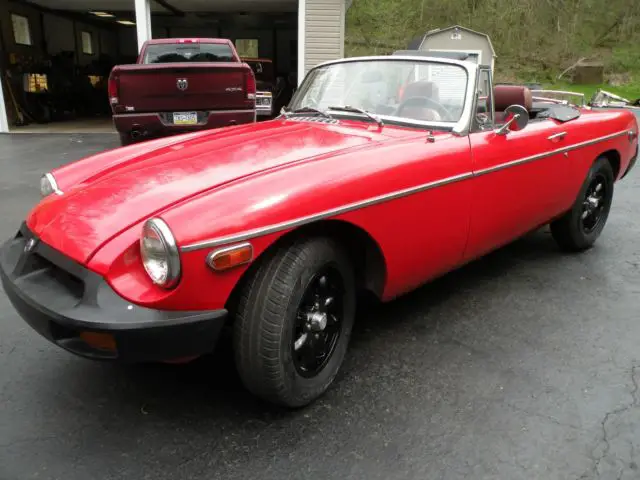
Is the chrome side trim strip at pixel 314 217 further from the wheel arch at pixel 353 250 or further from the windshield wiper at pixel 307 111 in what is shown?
the windshield wiper at pixel 307 111

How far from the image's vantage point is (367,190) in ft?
8.18

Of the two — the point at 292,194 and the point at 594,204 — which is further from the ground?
the point at 292,194

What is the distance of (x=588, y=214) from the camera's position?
4547 mm

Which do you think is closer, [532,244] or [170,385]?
[170,385]

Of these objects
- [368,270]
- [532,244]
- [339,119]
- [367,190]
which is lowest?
[532,244]

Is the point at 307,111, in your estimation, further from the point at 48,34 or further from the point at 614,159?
the point at 48,34

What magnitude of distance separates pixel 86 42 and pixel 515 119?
2252 cm

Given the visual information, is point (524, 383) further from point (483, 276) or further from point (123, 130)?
point (123, 130)

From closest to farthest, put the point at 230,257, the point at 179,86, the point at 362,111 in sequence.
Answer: the point at 230,257, the point at 362,111, the point at 179,86

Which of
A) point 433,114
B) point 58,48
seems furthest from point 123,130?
point 58,48

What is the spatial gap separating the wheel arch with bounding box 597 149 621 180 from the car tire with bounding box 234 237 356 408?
10.3 ft

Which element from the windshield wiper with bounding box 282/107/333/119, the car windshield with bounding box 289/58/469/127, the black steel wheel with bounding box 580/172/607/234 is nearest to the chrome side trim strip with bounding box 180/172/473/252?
the car windshield with bounding box 289/58/469/127

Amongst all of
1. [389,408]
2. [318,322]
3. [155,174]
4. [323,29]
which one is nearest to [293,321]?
[318,322]

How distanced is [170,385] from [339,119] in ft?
6.14
